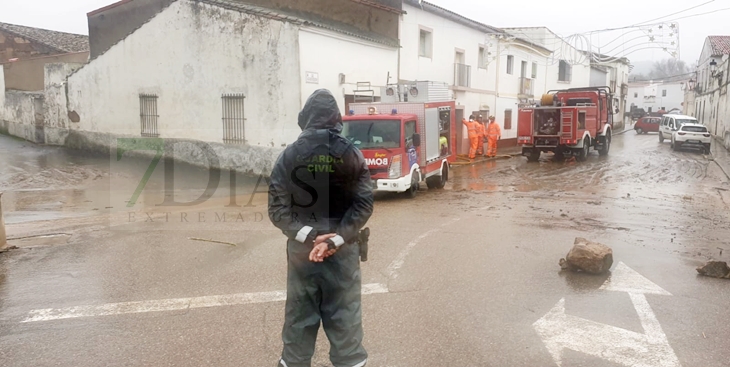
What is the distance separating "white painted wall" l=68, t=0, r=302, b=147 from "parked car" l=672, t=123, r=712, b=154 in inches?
776

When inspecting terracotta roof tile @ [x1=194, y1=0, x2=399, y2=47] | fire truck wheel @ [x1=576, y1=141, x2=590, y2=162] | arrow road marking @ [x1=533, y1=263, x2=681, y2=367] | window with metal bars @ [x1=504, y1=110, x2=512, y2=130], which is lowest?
arrow road marking @ [x1=533, y1=263, x2=681, y2=367]

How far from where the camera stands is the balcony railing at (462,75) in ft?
79.7

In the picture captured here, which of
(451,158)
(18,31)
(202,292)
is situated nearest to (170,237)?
(202,292)

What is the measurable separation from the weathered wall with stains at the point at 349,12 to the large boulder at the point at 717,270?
13948 millimetres

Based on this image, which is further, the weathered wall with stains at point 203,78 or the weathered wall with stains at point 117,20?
the weathered wall with stains at point 117,20

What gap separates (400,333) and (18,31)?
31.2m

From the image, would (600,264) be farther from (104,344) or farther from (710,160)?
(710,160)

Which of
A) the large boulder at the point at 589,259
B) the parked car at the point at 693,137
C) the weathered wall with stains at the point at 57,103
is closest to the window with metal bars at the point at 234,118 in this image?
the weathered wall with stains at the point at 57,103

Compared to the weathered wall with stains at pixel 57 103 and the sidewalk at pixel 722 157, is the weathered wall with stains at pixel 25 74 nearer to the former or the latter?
→ the weathered wall with stains at pixel 57 103

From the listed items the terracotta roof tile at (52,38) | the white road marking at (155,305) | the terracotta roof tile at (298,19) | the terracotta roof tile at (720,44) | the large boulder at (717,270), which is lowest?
the white road marking at (155,305)

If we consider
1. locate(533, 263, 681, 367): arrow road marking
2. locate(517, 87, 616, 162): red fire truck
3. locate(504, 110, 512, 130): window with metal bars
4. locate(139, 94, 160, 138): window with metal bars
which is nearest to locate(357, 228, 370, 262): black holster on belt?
locate(533, 263, 681, 367): arrow road marking

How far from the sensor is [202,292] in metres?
5.83

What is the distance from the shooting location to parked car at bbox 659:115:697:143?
93.4ft

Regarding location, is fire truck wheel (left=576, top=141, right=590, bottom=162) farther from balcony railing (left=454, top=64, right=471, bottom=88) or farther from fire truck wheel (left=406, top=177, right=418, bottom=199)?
fire truck wheel (left=406, top=177, right=418, bottom=199)
